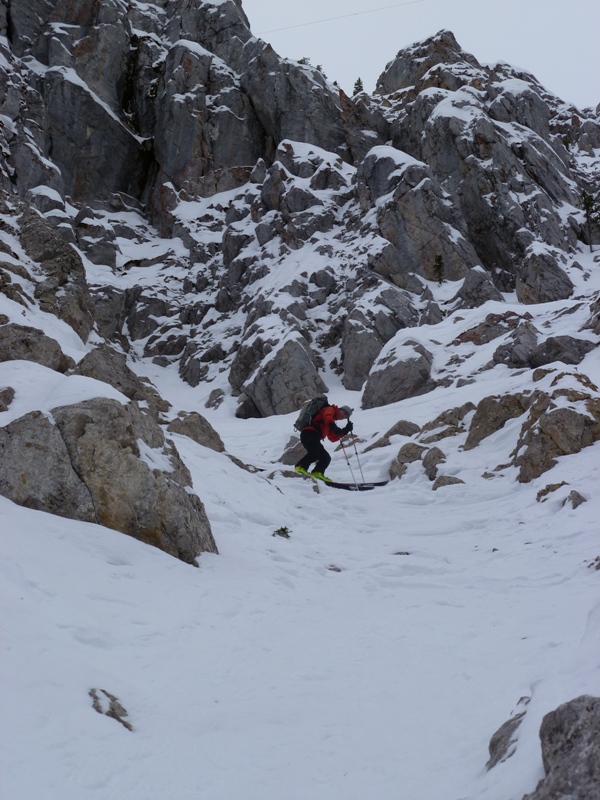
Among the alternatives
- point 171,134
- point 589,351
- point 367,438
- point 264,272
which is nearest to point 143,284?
point 264,272

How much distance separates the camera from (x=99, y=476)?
680cm

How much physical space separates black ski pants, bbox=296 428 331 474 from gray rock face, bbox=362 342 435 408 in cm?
1055

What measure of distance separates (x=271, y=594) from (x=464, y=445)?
9487 millimetres

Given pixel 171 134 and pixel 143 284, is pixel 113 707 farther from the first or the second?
pixel 171 134

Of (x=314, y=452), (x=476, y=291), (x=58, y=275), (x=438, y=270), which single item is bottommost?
(x=314, y=452)

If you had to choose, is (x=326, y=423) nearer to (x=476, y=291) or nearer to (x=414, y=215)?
(x=476, y=291)

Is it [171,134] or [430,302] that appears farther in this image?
[171,134]

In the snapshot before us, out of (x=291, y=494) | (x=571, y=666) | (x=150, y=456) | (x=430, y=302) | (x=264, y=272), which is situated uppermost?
(x=264, y=272)

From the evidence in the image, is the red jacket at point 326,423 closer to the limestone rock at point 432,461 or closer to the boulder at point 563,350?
the limestone rock at point 432,461

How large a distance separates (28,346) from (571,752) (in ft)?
38.6

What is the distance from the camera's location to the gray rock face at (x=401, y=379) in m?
25.1

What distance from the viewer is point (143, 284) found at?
51.8 m

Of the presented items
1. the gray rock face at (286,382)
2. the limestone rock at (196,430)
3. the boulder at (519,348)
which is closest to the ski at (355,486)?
the limestone rock at (196,430)

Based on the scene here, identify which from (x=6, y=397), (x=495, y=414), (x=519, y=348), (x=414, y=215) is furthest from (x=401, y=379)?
(x=414, y=215)
